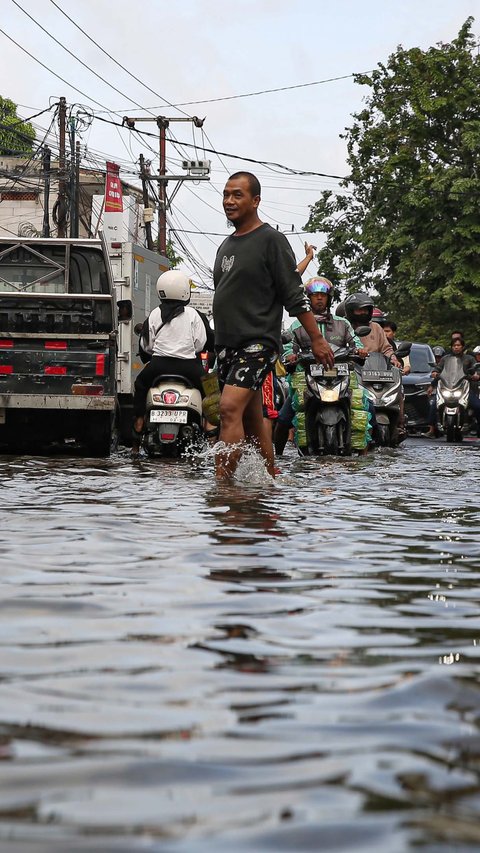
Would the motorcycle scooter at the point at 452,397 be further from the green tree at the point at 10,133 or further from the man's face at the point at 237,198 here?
the green tree at the point at 10,133

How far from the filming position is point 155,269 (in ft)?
77.1

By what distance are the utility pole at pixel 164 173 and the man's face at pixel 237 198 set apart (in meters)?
33.3

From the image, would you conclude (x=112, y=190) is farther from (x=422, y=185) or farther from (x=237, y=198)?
(x=237, y=198)

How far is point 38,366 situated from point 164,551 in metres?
10.1

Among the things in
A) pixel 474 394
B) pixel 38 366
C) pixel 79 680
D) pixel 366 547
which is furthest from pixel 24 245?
pixel 79 680

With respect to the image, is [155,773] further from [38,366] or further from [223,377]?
[38,366]

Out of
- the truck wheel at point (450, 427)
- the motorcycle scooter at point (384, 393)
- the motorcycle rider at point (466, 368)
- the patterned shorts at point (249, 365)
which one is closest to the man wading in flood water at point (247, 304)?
the patterned shorts at point (249, 365)

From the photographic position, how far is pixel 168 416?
13.6 metres

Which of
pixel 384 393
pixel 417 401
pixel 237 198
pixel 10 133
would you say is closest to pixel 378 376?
pixel 384 393

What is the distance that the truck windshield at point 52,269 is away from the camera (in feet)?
54.4

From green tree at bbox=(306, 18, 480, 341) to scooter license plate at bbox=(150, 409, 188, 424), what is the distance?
29045 mm

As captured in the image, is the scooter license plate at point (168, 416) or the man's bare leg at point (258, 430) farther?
the scooter license plate at point (168, 416)

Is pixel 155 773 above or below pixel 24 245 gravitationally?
below

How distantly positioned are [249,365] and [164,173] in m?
35.8
